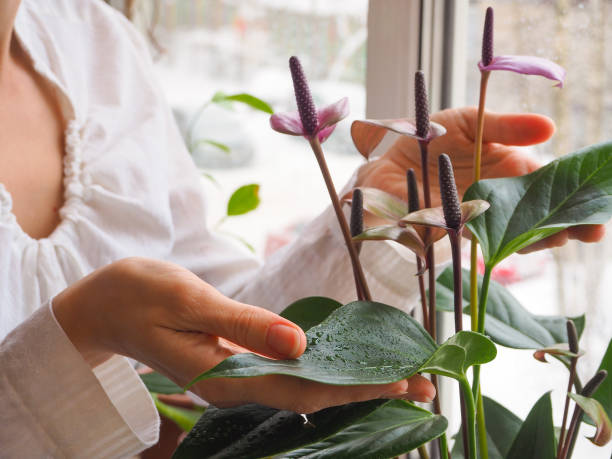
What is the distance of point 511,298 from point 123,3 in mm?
857

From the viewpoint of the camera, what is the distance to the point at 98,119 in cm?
67

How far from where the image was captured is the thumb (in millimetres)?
222

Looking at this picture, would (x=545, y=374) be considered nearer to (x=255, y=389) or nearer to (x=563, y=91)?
(x=563, y=91)

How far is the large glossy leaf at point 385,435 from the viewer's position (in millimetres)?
244

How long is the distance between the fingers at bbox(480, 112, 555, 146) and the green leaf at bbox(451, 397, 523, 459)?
18cm

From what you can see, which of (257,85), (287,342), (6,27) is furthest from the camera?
(257,85)

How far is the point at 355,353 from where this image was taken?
9.0 inches

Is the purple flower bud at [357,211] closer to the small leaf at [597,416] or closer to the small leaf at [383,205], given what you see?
the small leaf at [383,205]

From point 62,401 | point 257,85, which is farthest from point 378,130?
point 257,85

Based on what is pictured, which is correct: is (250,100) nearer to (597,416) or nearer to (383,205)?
(383,205)

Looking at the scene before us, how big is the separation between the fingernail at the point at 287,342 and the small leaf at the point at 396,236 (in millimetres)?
69

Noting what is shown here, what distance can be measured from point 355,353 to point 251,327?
0.15 feet

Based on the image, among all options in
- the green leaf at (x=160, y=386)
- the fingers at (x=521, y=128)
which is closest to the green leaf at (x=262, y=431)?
the fingers at (x=521, y=128)

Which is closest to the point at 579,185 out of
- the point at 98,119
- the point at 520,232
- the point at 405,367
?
the point at 520,232
